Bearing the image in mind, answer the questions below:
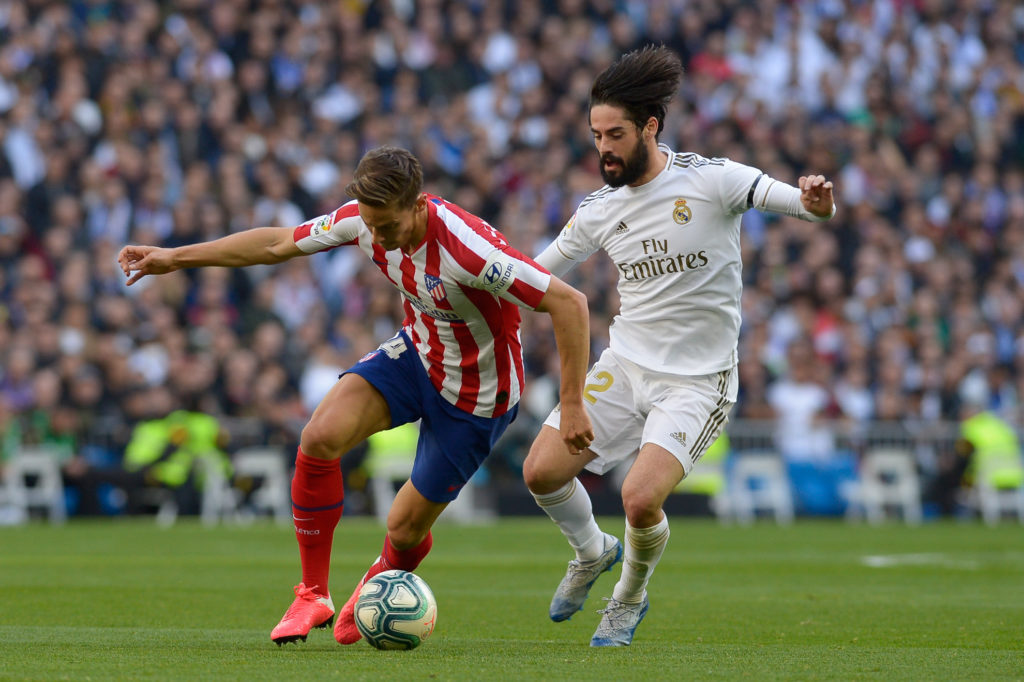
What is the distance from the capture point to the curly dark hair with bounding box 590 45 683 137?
6.83m

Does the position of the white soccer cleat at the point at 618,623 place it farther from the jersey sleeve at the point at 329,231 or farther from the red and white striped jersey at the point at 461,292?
the jersey sleeve at the point at 329,231

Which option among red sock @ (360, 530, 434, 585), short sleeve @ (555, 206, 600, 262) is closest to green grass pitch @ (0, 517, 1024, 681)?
red sock @ (360, 530, 434, 585)

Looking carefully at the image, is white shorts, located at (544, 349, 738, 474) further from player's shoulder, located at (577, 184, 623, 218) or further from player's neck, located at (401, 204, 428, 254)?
player's neck, located at (401, 204, 428, 254)

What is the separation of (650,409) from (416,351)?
1129mm

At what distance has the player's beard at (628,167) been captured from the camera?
22.6 ft

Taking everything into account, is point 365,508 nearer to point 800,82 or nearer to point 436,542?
point 436,542

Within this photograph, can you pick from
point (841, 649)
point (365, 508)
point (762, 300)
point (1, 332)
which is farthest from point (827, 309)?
point (841, 649)

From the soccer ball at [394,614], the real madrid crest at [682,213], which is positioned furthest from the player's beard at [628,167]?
the soccer ball at [394,614]

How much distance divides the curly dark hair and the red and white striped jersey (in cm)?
89

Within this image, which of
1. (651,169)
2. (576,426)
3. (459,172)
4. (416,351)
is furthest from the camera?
(459,172)

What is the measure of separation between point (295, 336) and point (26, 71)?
4.51 metres

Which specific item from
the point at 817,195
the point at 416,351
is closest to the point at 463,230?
the point at 416,351

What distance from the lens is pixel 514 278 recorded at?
6.15 metres

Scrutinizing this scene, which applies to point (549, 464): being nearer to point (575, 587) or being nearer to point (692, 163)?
point (575, 587)
